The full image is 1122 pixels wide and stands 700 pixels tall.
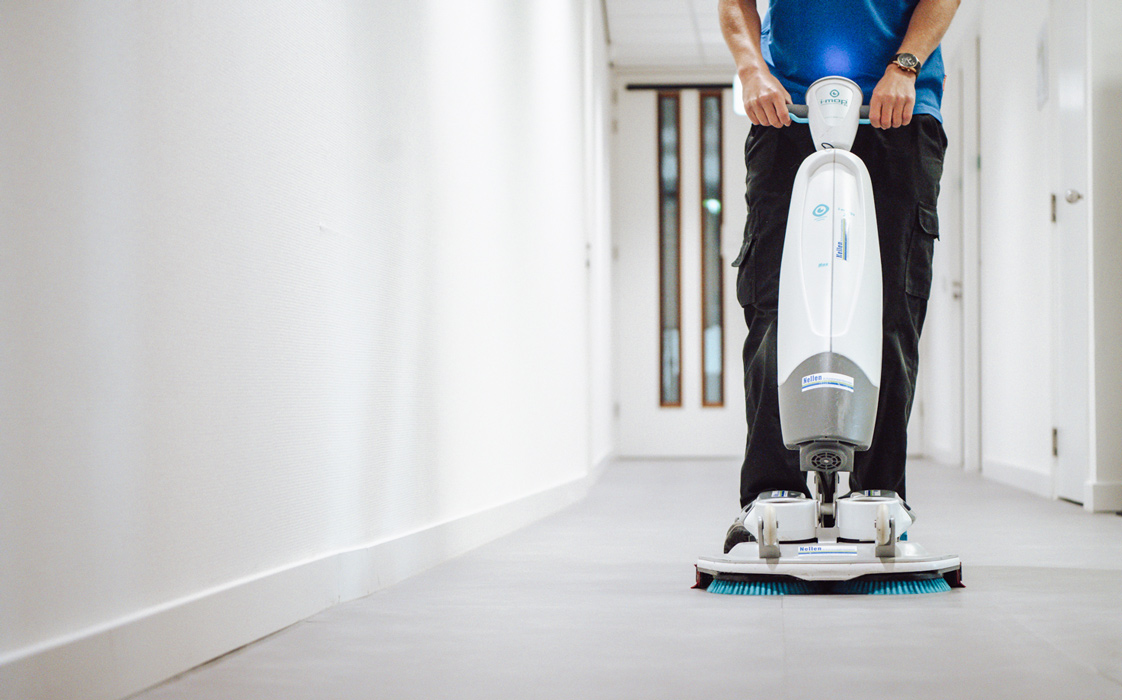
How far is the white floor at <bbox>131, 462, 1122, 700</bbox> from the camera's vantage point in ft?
3.25

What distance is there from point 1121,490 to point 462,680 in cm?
260

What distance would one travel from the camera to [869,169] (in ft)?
5.62

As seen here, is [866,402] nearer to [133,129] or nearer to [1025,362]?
[133,129]

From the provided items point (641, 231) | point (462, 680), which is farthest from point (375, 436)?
point (641, 231)

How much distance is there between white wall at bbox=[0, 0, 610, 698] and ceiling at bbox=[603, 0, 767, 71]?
3.32 m

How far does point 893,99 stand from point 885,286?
28cm

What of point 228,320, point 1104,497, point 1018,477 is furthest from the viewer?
point 1018,477

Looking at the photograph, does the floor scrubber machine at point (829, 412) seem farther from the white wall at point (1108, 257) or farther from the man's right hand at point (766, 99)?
the white wall at point (1108, 257)

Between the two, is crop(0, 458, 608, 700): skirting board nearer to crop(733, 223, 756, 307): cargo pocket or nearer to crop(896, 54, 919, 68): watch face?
crop(733, 223, 756, 307): cargo pocket

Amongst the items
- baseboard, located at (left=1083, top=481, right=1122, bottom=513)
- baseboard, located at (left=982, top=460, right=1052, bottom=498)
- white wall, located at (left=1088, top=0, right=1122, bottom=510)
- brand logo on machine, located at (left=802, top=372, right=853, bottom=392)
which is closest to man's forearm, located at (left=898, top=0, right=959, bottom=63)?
brand logo on machine, located at (left=802, top=372, right=853, bottom=392)

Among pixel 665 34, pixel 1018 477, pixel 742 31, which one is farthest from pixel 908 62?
pixel 665 34

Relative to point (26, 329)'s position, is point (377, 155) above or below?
above

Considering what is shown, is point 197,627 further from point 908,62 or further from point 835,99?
point 908,62

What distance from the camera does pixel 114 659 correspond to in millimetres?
985
